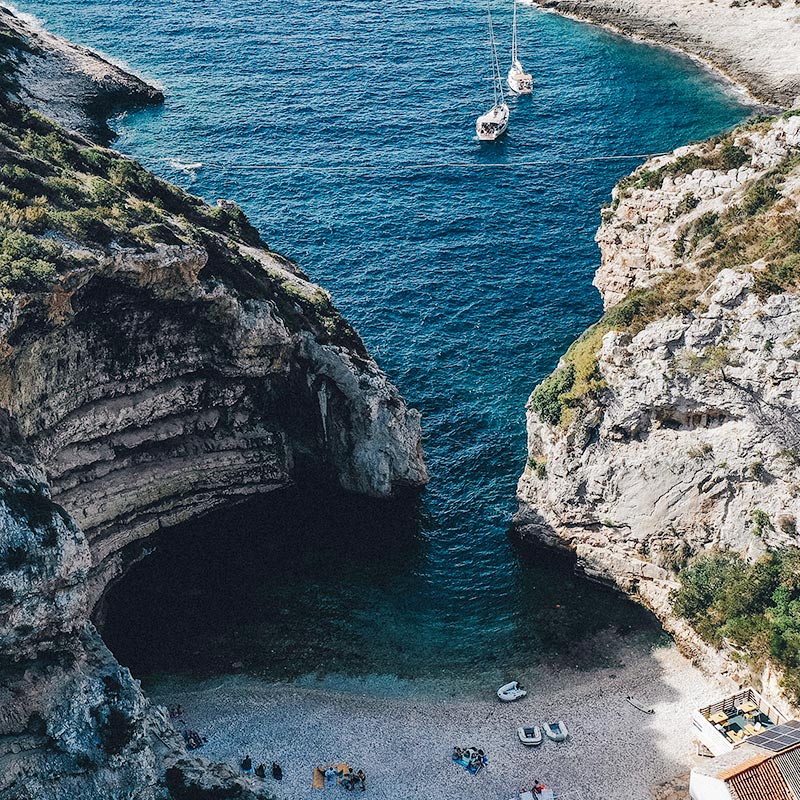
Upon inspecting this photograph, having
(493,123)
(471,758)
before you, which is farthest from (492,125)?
(471,758)

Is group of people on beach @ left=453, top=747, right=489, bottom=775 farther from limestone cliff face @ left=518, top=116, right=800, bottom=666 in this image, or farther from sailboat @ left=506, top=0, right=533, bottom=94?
sailboat @ left=506, top=0, right=533, bottom=94

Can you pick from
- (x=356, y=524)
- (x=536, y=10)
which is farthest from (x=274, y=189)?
(x=536, y=10)

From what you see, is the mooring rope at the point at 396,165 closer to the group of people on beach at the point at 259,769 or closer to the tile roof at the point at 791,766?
the group of people on beach at the point at 259,769

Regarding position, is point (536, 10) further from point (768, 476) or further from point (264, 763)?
point (264, 763)

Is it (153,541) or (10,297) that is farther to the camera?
(153,541)

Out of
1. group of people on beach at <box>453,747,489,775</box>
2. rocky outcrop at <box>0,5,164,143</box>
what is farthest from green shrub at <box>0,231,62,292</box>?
rocky outcrop at <box>0,5,164,143</box>

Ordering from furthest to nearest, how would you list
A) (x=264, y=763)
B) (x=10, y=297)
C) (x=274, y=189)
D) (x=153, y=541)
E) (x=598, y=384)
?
(x=274, y=189) → (x=153, y=541) → (x=598, y=384) → (x=264, y=763) → (x=10, y=297)

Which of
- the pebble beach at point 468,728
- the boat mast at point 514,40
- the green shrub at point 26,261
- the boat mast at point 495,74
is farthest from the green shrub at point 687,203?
the boat mast at point 514,40
